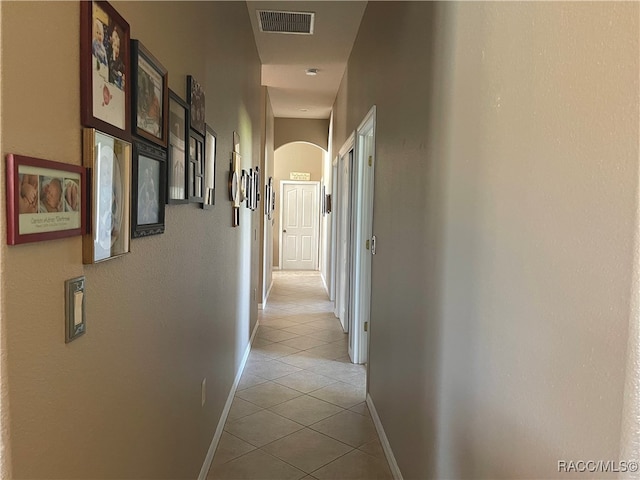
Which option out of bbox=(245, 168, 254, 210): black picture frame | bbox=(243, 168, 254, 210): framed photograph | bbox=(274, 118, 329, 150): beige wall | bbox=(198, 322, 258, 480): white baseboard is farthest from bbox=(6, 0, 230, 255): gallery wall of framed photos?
bbox=(274, 118, 329, 150): beige wall

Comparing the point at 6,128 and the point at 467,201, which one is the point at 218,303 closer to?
the point at 467,201

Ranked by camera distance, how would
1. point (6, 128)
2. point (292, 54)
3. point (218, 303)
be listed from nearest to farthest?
1. point (6, 128)
2. point (218, 303)
3. point (292, 54)

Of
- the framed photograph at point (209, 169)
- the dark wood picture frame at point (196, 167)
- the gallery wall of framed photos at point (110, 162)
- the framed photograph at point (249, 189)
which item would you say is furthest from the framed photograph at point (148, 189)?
the framed photograph at point (249, 189)

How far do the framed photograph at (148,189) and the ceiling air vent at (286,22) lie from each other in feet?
8.32

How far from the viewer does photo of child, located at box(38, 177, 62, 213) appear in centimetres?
76

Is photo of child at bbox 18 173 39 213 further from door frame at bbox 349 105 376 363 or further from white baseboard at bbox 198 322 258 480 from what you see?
door frame at bbox 349 105 376 363

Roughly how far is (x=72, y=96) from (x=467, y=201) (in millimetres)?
1051

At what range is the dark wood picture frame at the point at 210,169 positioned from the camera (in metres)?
2.10

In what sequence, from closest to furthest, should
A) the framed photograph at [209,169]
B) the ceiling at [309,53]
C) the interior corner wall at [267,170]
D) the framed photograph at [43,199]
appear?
the framed photograph at [43,199]
the framed photograph at [209,169]
the ceiling at [309,53]
the interior corner wall at [267,170]

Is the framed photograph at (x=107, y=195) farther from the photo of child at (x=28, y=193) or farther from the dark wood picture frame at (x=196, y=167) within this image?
the dark wood picture frame at (x=196, y=167)

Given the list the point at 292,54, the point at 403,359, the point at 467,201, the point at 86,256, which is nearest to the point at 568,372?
the point at 467,201

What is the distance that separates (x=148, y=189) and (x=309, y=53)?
360cm

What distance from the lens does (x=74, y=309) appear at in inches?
35.4

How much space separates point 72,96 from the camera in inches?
Answer: 34.4
